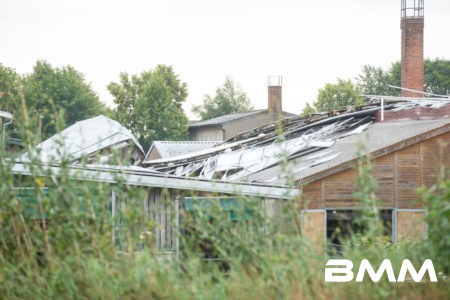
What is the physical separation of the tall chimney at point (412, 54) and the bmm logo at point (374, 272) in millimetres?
37882

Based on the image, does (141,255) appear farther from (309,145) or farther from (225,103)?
(225,103)

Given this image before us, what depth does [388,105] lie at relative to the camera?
31500 millimetres

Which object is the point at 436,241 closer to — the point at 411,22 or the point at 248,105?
the point at 411,22

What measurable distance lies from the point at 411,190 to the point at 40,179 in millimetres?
16882

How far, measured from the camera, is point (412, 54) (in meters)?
44.2

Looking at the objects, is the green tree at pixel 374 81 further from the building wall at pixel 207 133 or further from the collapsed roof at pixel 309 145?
the collapsed roof at pixel 309 145

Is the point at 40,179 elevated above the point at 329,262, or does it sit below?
above

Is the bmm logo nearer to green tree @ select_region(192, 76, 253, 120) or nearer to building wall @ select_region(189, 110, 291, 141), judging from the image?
building wall @ select_region(189, 110, 291, 141)

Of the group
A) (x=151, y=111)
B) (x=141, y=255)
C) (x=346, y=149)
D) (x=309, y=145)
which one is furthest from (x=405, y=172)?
(x=151, y=111)

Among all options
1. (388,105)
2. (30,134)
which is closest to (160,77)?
(388,105)

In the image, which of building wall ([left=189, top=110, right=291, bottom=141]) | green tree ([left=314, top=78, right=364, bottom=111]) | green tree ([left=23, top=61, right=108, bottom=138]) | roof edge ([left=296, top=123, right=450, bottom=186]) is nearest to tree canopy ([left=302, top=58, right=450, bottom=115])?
green tree ([left=314, top=78, right=364, bottom=111])

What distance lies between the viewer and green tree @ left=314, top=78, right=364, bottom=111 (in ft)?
245

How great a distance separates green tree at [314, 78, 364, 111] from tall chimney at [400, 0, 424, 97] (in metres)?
29.2

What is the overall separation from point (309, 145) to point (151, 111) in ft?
132
